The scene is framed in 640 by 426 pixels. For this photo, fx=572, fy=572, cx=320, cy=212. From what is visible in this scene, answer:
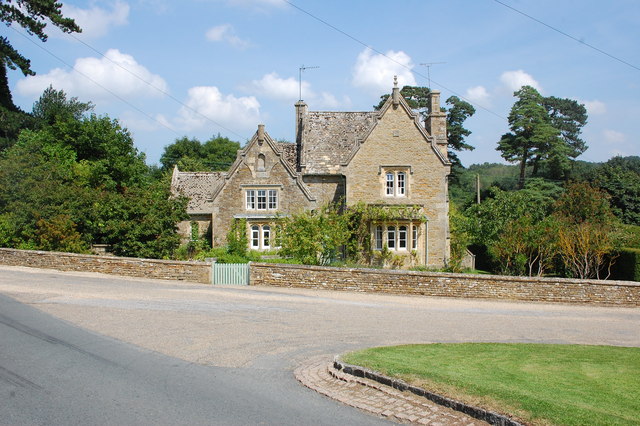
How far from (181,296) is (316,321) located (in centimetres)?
657

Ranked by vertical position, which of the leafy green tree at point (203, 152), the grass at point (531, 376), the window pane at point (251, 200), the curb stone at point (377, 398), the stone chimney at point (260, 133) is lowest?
the curb stone at point (377, 398)

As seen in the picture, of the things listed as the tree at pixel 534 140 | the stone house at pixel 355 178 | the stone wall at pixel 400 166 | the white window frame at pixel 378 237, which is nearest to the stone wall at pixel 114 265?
the stone house at pixel 355 178

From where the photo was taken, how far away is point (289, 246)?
2972 cm

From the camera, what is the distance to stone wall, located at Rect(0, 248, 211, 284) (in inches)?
1048

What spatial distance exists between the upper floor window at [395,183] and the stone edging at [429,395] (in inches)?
1062

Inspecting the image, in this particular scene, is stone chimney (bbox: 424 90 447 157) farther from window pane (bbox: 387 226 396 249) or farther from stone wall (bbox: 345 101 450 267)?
window pane (bbox: 387 226 396 249)

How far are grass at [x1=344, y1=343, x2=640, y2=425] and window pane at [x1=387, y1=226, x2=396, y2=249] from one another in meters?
22.1

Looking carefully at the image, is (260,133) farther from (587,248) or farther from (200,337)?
(200,337)

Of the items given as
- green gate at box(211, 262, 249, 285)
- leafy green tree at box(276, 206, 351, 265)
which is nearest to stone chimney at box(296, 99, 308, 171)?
leafy green tree at box(276, 206, 351, 265)

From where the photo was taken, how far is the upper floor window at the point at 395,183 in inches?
1501

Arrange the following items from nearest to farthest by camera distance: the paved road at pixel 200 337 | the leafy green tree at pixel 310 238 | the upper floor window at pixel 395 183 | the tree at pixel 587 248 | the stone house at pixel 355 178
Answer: the paved road at pixel 200 337 → the leafy green tree at pixel 310 238 → the tree at pixel 587 248 → the stone house at pixel 355 178 → the upper floor window at pixel 395 183

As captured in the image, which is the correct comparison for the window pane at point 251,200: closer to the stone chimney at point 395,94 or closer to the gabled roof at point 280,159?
the gabled roof at point 280,159

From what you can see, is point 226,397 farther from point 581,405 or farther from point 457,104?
point 457,104

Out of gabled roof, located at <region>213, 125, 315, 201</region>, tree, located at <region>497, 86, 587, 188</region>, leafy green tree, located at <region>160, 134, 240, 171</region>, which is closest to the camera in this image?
gabled roof, located at <region>213, 125, 315, 201</region>
